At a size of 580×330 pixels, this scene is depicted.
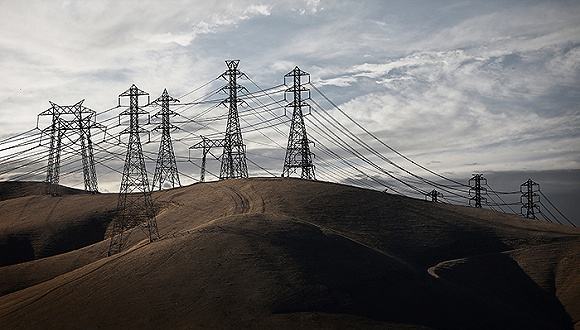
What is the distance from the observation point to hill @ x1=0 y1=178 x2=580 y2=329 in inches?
1778

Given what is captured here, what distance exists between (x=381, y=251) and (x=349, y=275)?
8445 mm

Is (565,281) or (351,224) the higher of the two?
(351,224)

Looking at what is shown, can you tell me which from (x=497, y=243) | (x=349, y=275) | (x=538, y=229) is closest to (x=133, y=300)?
(x=349, y=275)

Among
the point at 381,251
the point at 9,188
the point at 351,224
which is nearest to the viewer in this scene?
the point at 381,251

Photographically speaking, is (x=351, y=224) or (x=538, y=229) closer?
(x=351, y=224)

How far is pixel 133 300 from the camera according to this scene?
4597cm

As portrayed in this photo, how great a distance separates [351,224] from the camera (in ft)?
217

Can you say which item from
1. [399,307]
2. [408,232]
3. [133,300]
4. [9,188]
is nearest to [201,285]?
[133,300]

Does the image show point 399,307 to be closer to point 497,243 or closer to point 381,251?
point 381,251

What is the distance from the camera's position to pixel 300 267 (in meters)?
50.1

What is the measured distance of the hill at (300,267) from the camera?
45.2 m

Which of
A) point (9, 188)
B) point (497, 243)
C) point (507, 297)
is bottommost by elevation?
point (507, 297)

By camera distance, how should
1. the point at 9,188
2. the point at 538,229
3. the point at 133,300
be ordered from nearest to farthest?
the point at 133,300 < the point at 538,229 < the point at 9,188

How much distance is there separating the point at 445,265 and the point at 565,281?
1215 cm
